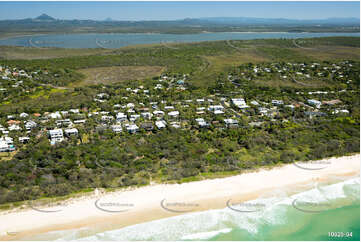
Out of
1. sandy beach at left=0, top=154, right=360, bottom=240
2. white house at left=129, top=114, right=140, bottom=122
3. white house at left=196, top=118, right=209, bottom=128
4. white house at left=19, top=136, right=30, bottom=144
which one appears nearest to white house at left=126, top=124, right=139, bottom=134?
white house at left=129, top=114, right=140, bottom=122

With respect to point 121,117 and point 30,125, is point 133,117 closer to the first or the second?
point 121,117

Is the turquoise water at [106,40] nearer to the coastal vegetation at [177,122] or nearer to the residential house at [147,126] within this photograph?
the coastal vegetation at [177,122]

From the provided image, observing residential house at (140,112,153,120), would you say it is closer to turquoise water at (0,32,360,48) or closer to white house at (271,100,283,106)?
white house at (271,100,283,106)

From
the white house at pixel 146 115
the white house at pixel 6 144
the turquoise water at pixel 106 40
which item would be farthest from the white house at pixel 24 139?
the turquoise water at pixel 106 40

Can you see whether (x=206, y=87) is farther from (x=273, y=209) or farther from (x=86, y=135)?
(x=273, y=209)

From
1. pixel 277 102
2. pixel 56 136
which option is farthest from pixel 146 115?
pixel 277 102

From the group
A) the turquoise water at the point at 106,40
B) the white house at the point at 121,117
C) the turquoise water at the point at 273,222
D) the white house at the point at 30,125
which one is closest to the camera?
the turquoise water at the point at 273,222
